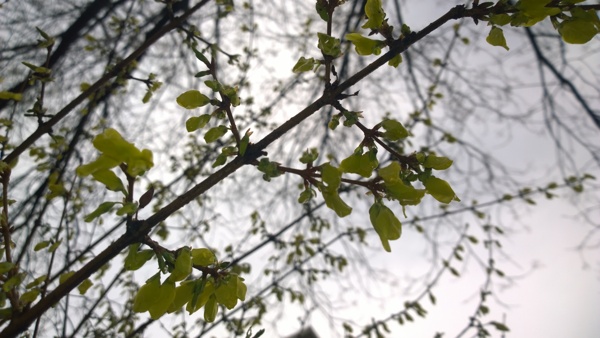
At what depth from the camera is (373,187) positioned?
0.94 meters

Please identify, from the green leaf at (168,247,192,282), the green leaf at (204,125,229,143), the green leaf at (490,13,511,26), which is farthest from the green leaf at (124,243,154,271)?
the green leaf at (490,13,511,26)

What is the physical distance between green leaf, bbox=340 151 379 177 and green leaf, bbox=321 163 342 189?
5cm

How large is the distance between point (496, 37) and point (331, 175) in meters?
0.56

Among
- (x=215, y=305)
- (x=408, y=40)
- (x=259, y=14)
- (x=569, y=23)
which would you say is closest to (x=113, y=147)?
(x=215, y=305)

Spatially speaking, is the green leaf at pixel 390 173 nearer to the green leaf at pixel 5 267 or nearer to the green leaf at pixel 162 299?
the green leaf at pixel 162 299

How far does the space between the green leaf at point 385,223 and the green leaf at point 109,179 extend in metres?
→ 0.57

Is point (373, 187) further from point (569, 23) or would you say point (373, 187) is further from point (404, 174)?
point (569, 23)

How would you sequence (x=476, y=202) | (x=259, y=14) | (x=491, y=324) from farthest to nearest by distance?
(x=259, y=14) → (x=476, y=202) → (x=491, y=324)

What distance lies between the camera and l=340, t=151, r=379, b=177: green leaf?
926 mm

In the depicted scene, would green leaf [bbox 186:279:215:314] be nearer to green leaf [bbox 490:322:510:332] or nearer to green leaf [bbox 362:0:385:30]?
green leaf [bbox 362:0:385:30]

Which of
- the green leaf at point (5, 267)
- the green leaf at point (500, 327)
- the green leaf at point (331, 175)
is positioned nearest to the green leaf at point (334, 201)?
the green leaf at point (331, 175)

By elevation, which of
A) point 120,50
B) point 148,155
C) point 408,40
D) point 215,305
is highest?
point 120,50

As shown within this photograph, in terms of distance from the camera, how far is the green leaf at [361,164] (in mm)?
926

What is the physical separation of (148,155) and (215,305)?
430 millimetres
